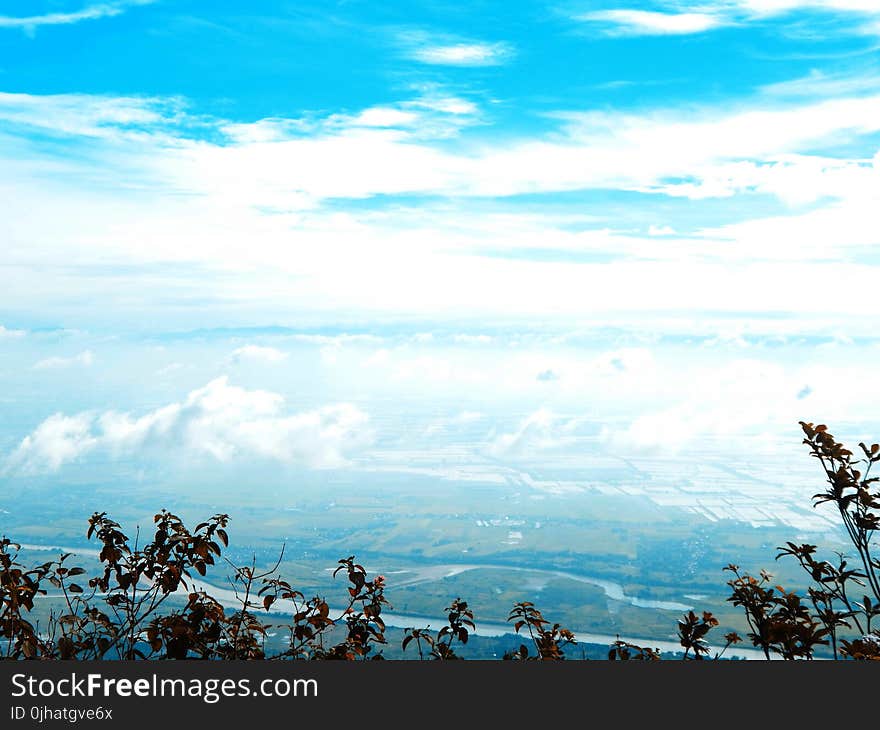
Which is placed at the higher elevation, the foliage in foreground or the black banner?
the foliage in foreground

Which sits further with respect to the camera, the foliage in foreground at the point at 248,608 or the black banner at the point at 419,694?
the foliage in foreground at the point at 248,608

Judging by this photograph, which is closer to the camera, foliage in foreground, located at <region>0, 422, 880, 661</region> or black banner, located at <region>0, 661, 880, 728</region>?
black banner, located at <region>0, 661, 880, 728</region>

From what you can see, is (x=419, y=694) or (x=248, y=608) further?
(x=248, y=608)

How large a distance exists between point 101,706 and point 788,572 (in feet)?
158

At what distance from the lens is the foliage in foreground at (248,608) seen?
4.36 m

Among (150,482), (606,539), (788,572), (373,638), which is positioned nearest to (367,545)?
(606,539)

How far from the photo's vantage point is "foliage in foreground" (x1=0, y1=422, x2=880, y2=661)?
4355 mm

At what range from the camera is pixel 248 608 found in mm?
4918

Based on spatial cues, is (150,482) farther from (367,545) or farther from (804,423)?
(804,423)

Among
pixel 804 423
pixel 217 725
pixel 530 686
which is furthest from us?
pixel 804 423

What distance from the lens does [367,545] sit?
71.4m

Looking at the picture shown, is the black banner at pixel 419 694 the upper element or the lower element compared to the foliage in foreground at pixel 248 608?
lower

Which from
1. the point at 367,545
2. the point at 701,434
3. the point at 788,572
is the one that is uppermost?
the point at 701,434

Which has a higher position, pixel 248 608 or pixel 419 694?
pixel 248 608
